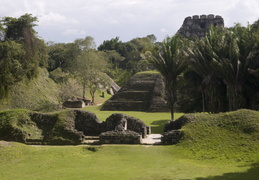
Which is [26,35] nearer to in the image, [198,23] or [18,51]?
[18,51]

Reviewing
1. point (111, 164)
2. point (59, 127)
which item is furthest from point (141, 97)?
point (111, 164)

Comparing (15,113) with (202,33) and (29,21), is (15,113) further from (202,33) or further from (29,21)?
(202,33)

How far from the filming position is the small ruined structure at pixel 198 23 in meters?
74.8

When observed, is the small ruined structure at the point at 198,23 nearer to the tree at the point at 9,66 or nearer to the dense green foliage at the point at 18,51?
the dense green foliage at the point at 18,51

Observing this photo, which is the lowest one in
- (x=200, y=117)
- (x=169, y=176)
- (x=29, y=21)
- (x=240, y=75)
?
(x=169, y=176)

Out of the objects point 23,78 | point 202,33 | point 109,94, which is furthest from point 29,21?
point 202,33

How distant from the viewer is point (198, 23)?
7688 cm

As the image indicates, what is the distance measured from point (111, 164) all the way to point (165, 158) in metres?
2.34

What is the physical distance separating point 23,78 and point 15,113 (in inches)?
354

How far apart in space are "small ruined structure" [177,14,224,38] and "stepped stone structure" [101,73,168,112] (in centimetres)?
3388

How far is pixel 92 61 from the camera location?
5097cm

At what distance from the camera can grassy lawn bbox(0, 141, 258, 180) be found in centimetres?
1035

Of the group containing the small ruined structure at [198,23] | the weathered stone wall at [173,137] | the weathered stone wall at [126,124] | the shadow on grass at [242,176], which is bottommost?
the shadow on grass at [242,176]

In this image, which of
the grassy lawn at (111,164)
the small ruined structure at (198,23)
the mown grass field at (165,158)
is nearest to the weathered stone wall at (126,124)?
the mown grass field at (165,158)
